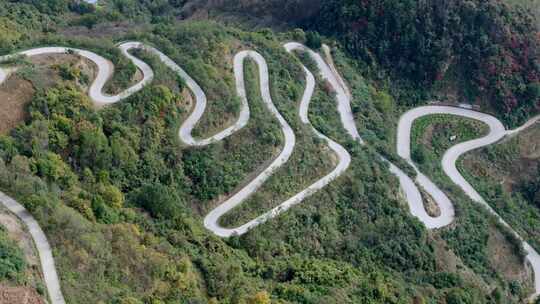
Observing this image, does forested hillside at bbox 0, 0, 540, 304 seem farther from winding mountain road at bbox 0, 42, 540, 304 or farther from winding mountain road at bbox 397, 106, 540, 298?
winding mountain road at bbox 397, 106, 540, 298

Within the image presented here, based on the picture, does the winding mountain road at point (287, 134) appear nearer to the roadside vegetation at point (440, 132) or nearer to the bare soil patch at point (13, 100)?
the roadside vegetation at point (440, 132)

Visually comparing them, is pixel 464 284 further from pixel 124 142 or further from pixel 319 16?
pixel 319 16

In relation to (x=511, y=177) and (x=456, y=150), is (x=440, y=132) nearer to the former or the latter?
(x=456, y=150)

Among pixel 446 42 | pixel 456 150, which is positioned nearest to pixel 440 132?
pixel 456 150

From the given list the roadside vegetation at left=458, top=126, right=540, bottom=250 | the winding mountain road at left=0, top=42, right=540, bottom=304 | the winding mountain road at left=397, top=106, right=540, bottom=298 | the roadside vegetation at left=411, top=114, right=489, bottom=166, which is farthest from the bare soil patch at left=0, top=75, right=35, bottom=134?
the roadside vegetation at left=458, top=126, right=540, bottom=250

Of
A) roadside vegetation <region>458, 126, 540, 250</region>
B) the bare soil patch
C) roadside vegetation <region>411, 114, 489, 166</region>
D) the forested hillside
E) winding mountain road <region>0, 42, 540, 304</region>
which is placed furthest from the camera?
roadside vegetation <region>411, 114, 489, 166</region>

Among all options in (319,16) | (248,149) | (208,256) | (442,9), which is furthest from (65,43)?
(442,9)

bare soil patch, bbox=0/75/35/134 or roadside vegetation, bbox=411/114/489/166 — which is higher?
bare soil patch, bbox=0/75/35/134

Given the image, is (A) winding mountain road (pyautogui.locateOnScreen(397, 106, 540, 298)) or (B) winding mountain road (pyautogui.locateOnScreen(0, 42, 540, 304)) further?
(A) winding mountain road (pyautogui.locateOnScreen(397, 106, 540, 298))
